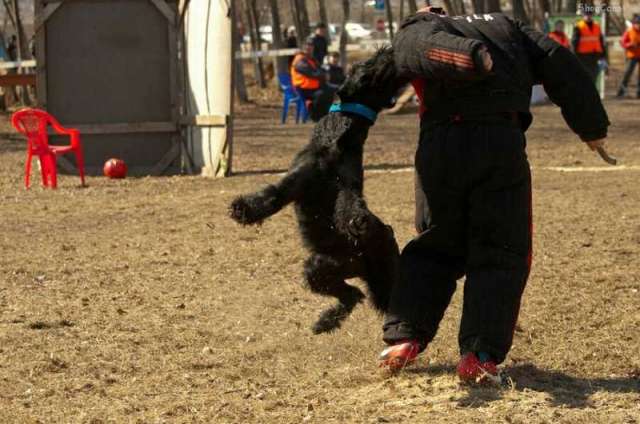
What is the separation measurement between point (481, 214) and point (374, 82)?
29.6 inches

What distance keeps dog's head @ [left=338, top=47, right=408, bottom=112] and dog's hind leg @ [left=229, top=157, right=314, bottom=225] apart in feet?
1.17

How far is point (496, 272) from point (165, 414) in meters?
1.49

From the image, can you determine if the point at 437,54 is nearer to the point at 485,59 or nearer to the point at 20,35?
the point at 485,59

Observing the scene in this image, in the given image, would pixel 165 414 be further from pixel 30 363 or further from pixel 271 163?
pixel 271 163

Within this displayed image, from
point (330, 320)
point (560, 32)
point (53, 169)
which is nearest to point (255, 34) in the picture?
point (560, 32)

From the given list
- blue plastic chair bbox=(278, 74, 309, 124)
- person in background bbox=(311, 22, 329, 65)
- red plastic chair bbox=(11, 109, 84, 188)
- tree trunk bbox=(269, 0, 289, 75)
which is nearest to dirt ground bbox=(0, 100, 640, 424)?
red plastic chair bbox=(11, 109, 84, 188)

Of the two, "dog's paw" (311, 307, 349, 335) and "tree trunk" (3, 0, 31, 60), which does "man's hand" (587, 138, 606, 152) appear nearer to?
"dog's paw" (311, 307, 349, 335)

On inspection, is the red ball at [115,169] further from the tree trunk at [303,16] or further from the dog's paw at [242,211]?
the tree trunk at [303,16]

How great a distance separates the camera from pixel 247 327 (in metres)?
7.03

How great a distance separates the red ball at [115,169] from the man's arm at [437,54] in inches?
401

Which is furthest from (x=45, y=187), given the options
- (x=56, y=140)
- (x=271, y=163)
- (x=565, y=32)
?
(x=565, y=32)

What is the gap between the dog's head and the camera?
5.46 meters

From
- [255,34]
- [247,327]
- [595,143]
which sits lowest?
[247,327]

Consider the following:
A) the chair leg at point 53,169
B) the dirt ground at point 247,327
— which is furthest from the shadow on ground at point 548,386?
the chair leg at point 53,169
